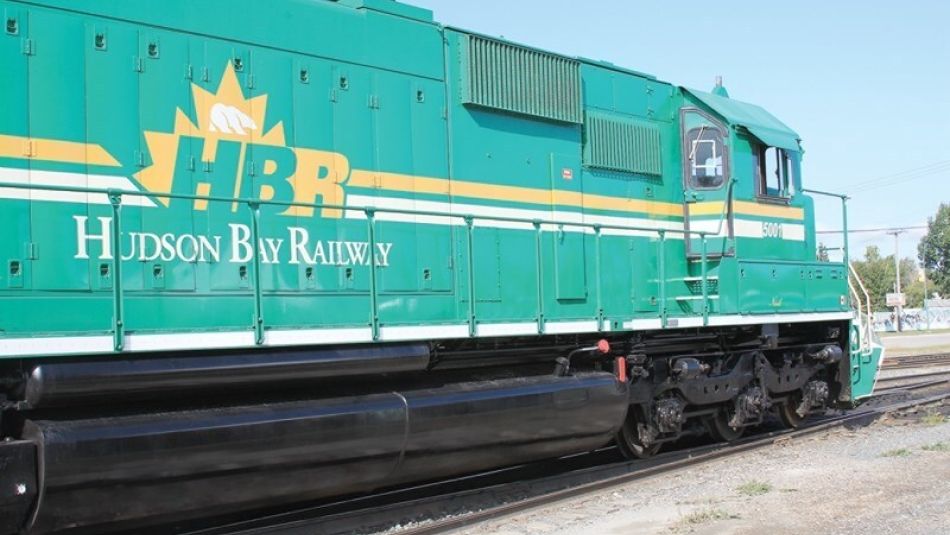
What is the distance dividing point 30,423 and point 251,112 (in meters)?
2.69

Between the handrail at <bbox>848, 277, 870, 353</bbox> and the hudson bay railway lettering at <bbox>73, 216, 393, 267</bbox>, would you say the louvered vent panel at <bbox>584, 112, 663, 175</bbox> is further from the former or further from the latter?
the handrail at <bbox>848, 277, 870, 353</bbox>

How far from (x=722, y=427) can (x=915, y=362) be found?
14.0 m

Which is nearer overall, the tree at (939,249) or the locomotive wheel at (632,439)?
the locomotive wheel at (632,439)

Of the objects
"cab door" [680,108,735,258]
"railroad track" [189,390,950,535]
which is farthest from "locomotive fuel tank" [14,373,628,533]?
"cab door" [680,108,735,258]

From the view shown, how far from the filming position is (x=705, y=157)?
380 inches

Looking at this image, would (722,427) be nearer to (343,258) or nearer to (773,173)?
(773,173)

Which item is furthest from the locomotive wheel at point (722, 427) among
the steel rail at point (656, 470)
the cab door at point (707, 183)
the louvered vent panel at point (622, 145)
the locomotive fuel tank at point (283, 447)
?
the louvered vent panel at point (622, 145)

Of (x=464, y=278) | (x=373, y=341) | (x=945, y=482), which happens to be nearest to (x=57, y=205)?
(x=373, y=341)

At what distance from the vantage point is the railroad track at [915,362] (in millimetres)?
20277

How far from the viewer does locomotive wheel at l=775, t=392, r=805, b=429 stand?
10.6 metres

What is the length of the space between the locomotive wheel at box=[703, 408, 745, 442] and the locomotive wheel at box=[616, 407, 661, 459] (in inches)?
43.0

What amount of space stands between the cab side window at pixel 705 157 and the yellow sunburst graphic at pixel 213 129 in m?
5.04

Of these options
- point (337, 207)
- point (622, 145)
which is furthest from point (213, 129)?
point (622, 145)

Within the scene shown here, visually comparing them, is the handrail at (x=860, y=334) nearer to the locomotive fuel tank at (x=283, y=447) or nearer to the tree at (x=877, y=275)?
the locomotive fuel tank at (x=283, y=447)
